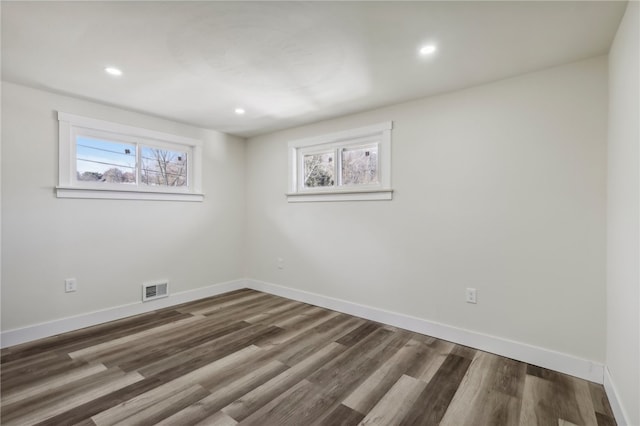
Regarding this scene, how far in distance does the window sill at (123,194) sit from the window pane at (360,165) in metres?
1.93

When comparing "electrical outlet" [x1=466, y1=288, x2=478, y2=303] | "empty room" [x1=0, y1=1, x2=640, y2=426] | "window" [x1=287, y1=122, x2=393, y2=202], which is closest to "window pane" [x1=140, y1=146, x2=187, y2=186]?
"empty room" [x1=0, y1=1, x2=640, y2=426]

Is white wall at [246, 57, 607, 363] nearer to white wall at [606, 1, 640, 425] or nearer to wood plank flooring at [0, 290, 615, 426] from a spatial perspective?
white wall at [606, 1, 640, 425]

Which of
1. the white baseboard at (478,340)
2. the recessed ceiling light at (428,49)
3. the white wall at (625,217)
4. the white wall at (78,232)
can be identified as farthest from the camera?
the white wall at (78,232)

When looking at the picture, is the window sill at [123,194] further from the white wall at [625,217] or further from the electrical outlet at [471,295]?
the white wall at [625,217]

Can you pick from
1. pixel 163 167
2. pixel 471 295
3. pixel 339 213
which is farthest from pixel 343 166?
pixel 163 167

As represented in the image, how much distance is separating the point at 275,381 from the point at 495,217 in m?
2.11

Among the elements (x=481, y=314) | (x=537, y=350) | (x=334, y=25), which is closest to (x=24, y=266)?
(x=334, y=25)

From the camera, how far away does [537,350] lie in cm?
223

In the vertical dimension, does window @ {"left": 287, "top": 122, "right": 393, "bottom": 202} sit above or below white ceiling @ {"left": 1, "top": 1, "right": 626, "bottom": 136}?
below

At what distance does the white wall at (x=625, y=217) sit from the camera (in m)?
1.40

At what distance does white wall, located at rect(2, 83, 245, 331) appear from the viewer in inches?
99.2

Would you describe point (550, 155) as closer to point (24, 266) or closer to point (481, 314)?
point (481, 314)

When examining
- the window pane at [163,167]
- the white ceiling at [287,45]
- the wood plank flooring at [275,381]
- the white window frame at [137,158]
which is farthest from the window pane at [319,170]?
the wood plank flooring at [275,381]

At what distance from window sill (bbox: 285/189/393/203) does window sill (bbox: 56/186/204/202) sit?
1271 mm
